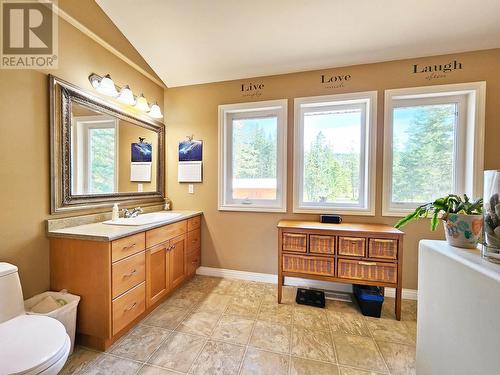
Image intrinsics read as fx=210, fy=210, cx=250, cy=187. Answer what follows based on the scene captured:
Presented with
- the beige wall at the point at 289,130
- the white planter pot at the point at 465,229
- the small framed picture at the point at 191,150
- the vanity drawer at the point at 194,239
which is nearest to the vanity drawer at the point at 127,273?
the vanity drawer at the point at 194,239

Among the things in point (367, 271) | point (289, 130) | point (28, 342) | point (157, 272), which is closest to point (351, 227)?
point (367, 271)

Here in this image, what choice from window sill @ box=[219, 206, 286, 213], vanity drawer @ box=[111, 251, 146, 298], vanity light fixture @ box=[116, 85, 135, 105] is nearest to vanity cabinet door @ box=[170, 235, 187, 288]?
vanity drawer @ box=[111, 251, 146, 298]

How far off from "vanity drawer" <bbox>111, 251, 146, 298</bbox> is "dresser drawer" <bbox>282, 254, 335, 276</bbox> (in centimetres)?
130

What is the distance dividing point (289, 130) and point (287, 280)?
70.6 inches

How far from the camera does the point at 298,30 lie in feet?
6.66

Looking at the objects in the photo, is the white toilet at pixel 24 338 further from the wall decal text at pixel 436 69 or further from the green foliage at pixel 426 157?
the wall decal text at pixel 436 69

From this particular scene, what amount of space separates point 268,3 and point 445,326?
250cm

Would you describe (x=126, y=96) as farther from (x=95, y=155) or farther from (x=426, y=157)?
(x=426, y=157)

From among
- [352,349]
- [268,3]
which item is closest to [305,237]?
[352,349]

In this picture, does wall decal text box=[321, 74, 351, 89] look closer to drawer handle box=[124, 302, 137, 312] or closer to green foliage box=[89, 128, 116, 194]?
green foliage box=[89, 128, 116, 194]

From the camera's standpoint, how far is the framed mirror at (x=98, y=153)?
1651 mm

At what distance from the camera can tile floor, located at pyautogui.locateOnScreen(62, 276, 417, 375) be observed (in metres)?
1.38

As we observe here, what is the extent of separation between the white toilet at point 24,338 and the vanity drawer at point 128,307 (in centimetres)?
44

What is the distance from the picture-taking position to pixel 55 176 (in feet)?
5.32
